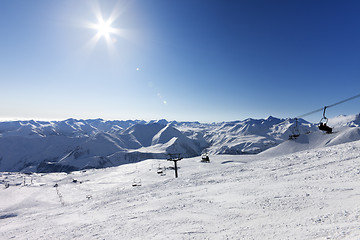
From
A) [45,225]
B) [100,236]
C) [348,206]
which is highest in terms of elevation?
[348,206]

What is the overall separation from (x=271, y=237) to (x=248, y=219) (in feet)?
6.41

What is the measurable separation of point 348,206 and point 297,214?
2165 millimetres

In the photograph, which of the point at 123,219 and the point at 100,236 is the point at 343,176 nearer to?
the point at 123,219

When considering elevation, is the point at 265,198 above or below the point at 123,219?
above

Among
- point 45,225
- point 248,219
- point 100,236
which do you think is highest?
point 248,219

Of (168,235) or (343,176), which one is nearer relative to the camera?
(168,235)

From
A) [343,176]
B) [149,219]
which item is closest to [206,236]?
[149,219]

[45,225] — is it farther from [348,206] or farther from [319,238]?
[348,206]

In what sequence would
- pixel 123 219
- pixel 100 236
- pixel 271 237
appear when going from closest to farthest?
pixel 271 237, pixel 100 236, pixel 123 219

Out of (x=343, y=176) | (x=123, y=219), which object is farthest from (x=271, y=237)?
(x=343, y=176)

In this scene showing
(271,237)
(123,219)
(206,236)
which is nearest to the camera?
(271,237)

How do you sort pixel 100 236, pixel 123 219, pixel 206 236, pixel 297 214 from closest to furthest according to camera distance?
pixel 206 236 → pixel 297 214 → pixel 100 236 → pixel 123 219

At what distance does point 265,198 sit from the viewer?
429 inches

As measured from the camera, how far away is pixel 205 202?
12.1m
